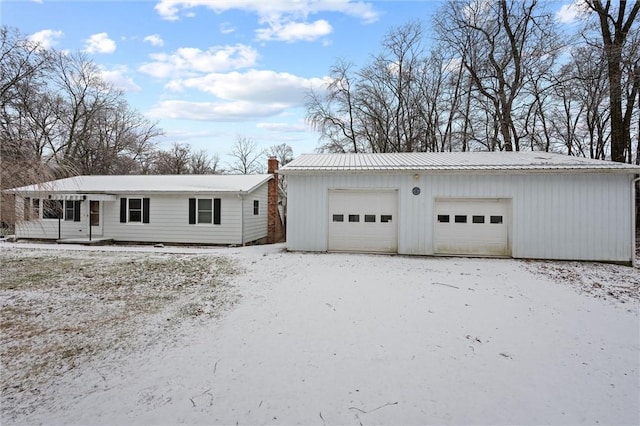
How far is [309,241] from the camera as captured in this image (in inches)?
416

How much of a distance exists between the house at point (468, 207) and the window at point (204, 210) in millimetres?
4094

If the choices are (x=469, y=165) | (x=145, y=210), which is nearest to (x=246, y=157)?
(x=145, y=210)

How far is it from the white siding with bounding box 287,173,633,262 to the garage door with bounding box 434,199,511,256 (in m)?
0.26

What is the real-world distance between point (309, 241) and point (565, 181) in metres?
7.73

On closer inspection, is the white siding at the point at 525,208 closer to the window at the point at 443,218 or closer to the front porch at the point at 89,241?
the window at the point at 443,218

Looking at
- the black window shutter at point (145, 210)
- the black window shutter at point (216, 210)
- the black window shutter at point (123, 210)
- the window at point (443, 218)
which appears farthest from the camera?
the black window shutter at point (123, 210)

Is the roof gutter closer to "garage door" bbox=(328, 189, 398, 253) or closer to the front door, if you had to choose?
"garage door" bbox=(328, 189, 398, 253)

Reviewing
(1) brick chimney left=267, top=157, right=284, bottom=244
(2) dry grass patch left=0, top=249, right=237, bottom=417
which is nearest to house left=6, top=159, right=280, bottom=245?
(1) brick chimney left=267, top=157, right=284, bottom=244


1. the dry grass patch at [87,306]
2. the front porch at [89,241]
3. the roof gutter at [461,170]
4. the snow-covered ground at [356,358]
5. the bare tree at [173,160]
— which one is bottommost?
the snow-covered ground at [356,358]

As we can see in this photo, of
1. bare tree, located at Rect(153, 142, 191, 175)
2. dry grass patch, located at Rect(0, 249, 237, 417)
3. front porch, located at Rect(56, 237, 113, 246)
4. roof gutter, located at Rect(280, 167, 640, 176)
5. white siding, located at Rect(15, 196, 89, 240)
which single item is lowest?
dry grass patch, located at Rect(0, 249, 237, 417)

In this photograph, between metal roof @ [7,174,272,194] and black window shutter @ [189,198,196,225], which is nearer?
metal roof @ [7,174,272,194]

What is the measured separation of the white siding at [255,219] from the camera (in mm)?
13531

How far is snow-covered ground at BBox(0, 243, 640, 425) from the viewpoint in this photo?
2855 millimetres

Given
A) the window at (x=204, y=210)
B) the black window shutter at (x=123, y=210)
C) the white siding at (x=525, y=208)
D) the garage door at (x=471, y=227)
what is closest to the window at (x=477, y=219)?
the garage door at (x=471, y=227)
